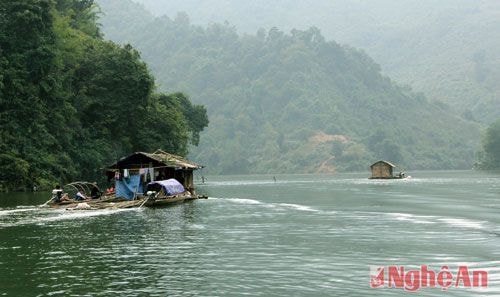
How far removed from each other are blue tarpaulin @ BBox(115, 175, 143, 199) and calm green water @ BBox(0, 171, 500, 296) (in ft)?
31.6

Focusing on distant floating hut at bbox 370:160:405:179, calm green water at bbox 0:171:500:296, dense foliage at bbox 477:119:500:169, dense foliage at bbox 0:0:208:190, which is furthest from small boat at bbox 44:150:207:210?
dense foliage at bbox 477:119:500:169

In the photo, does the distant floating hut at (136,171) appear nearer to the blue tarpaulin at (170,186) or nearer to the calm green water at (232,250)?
the blue tarpaulin at (170,186)

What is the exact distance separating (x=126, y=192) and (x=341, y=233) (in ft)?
88.7

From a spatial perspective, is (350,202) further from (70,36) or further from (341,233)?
(70,36)

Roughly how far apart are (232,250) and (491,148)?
152 m

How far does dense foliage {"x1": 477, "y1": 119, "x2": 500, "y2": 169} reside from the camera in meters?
158

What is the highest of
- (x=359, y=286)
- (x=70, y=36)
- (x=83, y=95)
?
(x=70, y=36)

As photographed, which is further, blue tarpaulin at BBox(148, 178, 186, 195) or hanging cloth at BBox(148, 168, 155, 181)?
hanging cloth at BBox(148, 168, 155, 181)

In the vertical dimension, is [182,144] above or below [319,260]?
above

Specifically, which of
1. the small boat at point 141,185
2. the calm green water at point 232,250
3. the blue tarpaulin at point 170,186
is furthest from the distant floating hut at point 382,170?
the calm green water at point 232,250

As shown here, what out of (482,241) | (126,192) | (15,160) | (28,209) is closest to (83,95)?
(15,160)

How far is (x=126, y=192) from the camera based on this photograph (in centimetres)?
5088

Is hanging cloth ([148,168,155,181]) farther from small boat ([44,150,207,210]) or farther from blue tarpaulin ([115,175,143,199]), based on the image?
blue tarpaulin ([115,175,143,199])

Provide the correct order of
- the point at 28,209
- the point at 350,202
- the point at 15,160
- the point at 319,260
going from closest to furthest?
1. the point at 319,260
2. the point at 28,209
3. the point at 350,202
4. the point at 15,160
